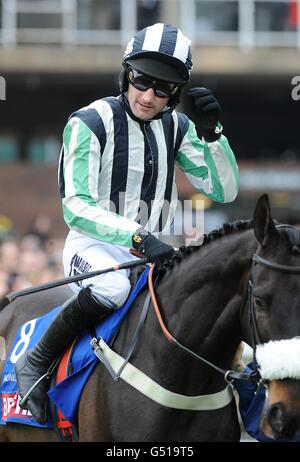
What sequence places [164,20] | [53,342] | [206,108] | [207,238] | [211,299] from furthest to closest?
[164,20], [206,108], [53,342], [207,238], [211,299]

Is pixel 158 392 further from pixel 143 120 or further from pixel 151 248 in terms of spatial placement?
pixel 143 120

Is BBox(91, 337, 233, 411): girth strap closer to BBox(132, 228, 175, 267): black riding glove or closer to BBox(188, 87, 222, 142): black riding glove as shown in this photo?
BBox(132, 228, 175, 267): black riding glove

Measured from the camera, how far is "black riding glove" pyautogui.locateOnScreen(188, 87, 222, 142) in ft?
15.4

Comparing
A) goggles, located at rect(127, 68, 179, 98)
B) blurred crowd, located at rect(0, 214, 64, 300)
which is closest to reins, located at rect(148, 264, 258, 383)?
goggles, located at rect(127, 68, 179, 98)

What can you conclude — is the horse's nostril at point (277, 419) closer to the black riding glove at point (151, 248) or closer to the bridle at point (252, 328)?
the bridle at point (252, 328)

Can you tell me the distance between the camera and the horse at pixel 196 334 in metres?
3.88

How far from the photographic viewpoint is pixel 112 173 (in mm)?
4715

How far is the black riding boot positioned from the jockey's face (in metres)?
0.92

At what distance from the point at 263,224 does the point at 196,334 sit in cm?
63

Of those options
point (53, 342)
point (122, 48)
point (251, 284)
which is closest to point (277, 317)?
point (251, 284)

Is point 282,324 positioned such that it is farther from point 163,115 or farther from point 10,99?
point 10,99

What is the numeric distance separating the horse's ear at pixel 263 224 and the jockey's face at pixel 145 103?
105cm

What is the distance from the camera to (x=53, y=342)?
4551mm
